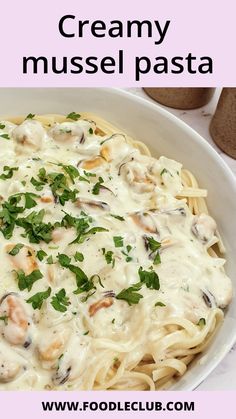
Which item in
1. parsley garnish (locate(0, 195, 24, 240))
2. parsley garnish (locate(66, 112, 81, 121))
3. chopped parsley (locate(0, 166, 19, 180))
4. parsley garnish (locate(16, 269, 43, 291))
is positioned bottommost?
parsley garnish (locate(16, 269, 43, 291))

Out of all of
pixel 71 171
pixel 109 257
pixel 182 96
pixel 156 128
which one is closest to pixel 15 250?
pixel 109 257

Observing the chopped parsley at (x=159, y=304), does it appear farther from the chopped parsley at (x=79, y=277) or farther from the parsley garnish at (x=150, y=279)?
the chopped parsley at (x=79, y=277)

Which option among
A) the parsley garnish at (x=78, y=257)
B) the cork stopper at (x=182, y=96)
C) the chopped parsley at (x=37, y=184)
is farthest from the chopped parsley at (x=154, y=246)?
the cork stopper at (x=182, y=96)

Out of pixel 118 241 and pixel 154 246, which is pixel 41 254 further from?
pixel 154 246

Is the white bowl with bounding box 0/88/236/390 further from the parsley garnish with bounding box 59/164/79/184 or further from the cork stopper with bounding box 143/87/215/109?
the cork stopper with bounding box 143/87/215/109

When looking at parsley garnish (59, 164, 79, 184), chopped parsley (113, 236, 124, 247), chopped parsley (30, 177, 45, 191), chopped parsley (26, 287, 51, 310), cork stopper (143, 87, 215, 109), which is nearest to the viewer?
chopped parsley (26, 287, 51, 310)

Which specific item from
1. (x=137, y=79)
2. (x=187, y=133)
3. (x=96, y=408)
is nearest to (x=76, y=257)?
(x=96, y=408)

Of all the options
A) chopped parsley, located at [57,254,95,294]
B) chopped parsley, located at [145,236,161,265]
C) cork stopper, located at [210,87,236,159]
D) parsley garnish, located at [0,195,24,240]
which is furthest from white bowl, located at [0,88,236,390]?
parsley garnish, located at [0,195,24,240]
